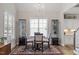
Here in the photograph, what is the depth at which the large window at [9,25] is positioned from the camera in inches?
151

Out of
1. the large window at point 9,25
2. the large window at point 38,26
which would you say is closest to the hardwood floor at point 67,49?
the large window at point 38,26

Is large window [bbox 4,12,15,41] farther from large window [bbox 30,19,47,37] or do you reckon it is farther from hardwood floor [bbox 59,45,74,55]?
hardwood floor [bbox 59,45,74,55]

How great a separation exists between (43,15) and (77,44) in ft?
4.35

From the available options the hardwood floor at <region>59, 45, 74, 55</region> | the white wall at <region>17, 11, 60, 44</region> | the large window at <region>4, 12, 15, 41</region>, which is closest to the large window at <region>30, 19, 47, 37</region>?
the white wall at <region>17, 11, 60, 44</region>

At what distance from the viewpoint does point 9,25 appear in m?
4.00

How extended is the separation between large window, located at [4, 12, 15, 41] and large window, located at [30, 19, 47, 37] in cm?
56

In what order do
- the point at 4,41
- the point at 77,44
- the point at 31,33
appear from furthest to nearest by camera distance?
the point at 31,33 → the point at 77,44 → the point at 4,41

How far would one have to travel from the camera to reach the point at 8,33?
3.89 metres

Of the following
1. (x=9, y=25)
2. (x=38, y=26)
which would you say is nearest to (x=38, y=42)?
(x=38, y=26)

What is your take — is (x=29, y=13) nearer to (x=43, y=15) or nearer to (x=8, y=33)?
(x=43, y=15)

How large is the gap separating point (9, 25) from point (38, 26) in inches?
34.4

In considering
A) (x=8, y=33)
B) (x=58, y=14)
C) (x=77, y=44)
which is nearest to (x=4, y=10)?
(x=8, y=33)

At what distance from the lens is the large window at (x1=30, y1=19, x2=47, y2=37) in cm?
411

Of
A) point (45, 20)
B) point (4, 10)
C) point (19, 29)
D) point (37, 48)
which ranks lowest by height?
point (37, 48)
